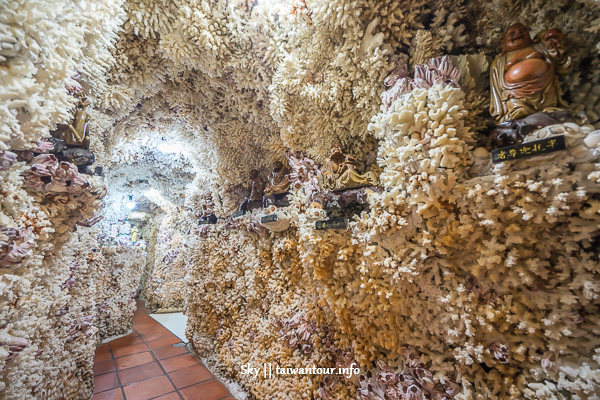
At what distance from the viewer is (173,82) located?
4906 mm

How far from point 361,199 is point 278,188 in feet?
5.66

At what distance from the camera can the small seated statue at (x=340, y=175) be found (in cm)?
300

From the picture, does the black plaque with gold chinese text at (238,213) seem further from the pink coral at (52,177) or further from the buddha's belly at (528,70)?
the buddha's belly at (528,70)

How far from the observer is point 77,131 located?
290 cm

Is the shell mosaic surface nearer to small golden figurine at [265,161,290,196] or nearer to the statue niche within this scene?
the statue niche

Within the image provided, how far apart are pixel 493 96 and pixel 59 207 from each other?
4151 mm

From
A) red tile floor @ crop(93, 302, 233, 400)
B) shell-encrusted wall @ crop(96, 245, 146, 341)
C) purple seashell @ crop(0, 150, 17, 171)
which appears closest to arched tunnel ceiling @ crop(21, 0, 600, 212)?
purple seashell @ crop(0, 150, 17, 171)

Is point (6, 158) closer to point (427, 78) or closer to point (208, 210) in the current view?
point (427, 78)

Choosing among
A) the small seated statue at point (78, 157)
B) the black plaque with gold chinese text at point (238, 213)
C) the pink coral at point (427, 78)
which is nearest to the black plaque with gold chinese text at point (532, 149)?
the pink coral at point (427, 78)

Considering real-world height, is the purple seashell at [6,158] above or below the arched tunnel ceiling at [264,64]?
below

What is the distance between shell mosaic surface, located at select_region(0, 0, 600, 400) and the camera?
5.52 ft

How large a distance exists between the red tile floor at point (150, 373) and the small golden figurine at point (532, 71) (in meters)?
5.47

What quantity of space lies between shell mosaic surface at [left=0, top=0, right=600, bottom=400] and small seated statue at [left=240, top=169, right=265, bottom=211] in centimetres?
58

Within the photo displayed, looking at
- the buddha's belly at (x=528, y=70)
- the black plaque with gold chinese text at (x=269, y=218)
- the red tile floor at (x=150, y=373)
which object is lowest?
the red tile floor at (x=150, y=373)
